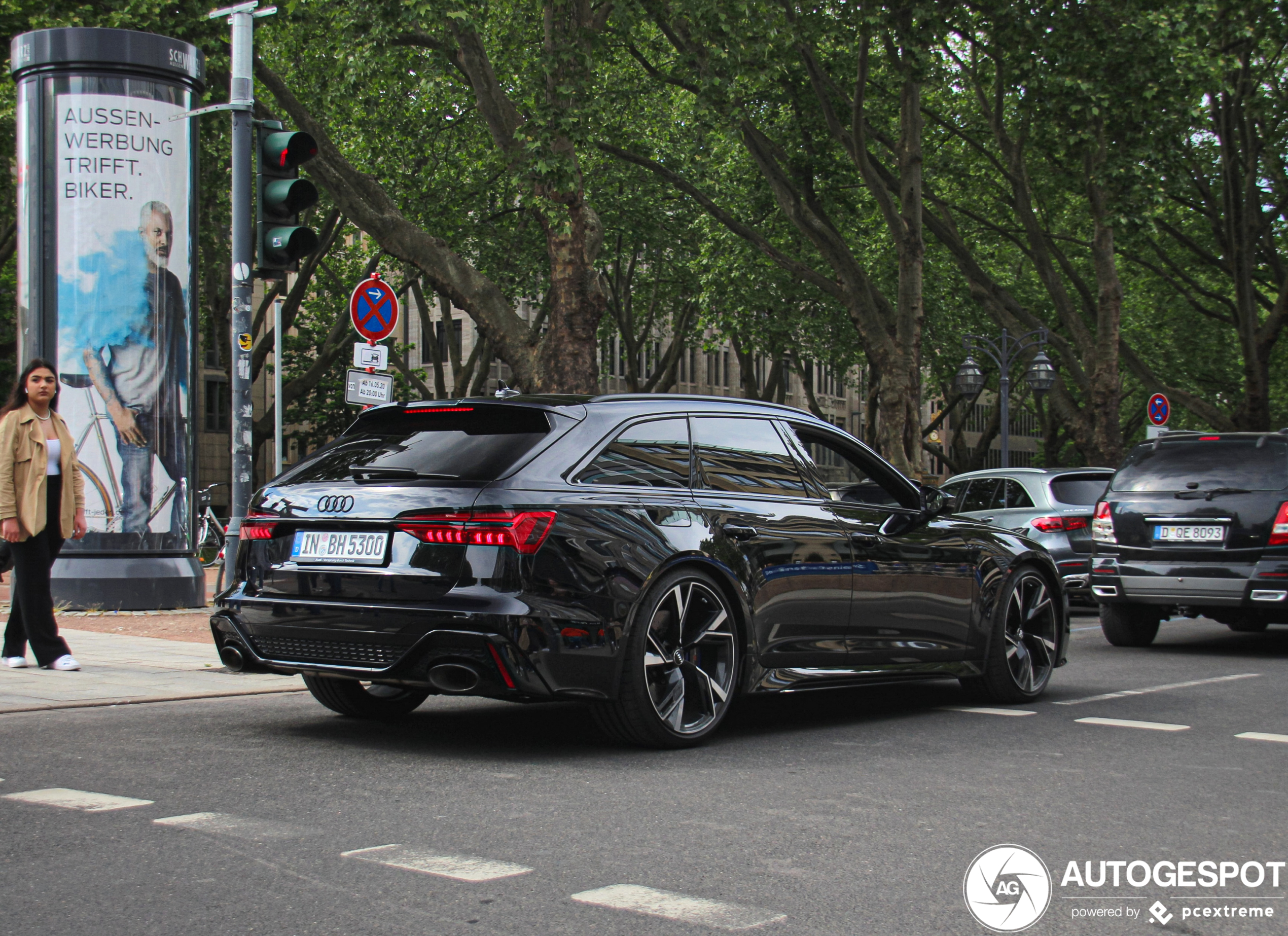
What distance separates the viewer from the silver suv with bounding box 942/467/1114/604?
643 inches

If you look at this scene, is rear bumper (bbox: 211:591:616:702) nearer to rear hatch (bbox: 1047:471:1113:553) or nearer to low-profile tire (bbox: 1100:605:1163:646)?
low-profile tire (bbox: 1100:605:1163:646)

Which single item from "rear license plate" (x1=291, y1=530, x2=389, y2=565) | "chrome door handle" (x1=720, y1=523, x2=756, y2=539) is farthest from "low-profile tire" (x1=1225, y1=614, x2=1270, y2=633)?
"rear license plate" (x1=291, y1=530, x2=389, y2=565)

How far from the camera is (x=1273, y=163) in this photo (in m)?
29.6

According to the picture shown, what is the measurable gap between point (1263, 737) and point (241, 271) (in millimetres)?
7148

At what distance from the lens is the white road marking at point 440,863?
424 centimetres

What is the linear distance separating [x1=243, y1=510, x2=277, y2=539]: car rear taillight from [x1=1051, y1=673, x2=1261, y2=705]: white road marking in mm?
4425

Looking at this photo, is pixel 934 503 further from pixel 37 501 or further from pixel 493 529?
pixel 37 501

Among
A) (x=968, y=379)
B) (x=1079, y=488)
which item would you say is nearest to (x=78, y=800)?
(x=1079, y=488)

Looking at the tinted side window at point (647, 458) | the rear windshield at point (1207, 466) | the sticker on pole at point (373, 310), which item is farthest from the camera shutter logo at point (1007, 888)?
the rear windshield at point (1207, 466)

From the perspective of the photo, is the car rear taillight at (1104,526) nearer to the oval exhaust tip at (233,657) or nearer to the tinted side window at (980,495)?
the tinted side window at (980,495)

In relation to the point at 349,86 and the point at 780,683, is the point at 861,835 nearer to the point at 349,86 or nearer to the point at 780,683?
the point at 780,683

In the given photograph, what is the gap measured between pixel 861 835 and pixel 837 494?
9.72 ft

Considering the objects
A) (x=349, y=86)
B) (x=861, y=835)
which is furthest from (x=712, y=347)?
(x=861, y=835)

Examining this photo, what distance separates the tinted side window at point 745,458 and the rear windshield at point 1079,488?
10.0m
